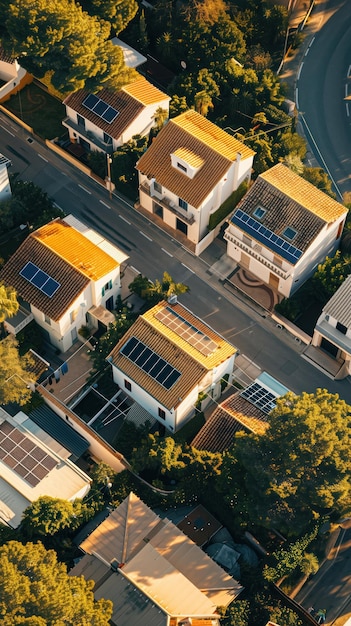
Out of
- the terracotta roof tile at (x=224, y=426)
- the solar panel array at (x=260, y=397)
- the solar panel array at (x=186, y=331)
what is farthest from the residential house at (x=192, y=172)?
the terracotta roof tile at (x=224, y=426)

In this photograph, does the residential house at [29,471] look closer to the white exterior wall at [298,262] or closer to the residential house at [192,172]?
the residential house at [192,172]

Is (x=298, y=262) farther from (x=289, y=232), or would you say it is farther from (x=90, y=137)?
(x=90, y=137)

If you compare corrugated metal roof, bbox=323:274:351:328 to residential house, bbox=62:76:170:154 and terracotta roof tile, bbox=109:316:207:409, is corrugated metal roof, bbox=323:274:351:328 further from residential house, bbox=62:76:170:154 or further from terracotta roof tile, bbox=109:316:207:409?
residential house, bbox=62:76:170:154

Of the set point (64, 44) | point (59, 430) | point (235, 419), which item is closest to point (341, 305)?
point (235, 419)

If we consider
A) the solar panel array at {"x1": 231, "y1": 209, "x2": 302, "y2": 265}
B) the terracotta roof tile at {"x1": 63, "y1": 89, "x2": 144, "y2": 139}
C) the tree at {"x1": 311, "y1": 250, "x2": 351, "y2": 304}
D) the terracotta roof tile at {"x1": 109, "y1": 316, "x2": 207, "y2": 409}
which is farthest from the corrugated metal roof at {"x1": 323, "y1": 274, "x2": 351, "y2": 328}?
the terracotta roof tile at {"x1": 63, "y1": 89, "x2": 144, "y2": 139}

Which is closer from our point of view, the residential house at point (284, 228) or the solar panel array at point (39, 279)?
the solar panel array at point (39, 279)
